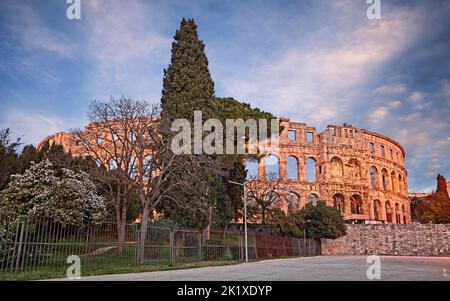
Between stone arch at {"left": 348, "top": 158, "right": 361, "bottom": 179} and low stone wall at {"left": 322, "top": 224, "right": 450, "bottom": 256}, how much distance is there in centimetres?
1153

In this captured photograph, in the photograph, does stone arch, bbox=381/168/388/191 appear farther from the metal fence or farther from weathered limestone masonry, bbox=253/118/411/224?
the metal fence

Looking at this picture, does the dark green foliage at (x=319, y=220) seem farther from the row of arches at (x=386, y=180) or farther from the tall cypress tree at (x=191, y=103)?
the row of arches at (x=386, y=180)

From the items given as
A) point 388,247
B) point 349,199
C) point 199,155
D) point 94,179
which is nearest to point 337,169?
point 349,199

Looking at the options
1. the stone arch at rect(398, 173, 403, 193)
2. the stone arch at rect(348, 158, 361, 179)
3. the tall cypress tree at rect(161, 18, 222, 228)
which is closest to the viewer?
the tall cypress tree at rect(161, 18, 222, 228)

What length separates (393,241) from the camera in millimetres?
37812

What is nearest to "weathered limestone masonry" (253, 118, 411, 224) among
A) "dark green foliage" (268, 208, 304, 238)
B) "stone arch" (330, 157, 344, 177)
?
"stone arch" (330, 157, 344, 177)


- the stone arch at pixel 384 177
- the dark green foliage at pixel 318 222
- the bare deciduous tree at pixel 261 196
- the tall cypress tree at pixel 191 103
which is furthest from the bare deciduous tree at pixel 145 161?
the stone arch at pixel 384 177

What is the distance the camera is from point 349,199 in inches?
1877

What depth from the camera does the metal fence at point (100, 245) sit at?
1125cm

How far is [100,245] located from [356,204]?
4169cm

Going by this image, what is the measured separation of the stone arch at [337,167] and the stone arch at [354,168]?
1.12 metres

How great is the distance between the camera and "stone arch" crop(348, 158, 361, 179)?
4931 cm
